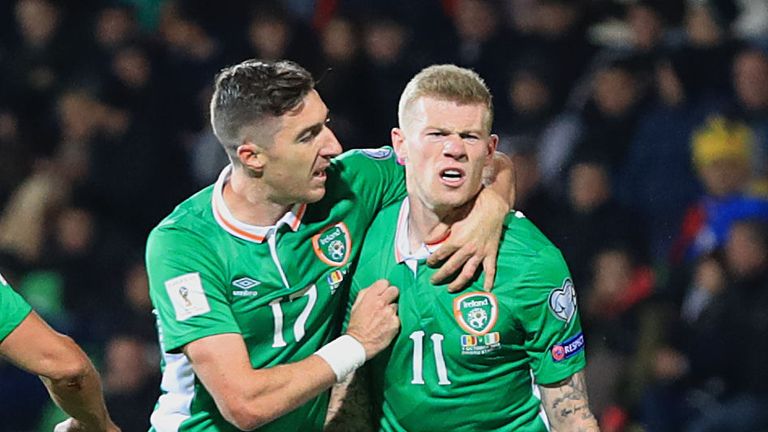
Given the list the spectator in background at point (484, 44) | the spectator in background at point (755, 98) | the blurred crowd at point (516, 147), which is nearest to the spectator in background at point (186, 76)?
the blurred crowd at point (516, 147)

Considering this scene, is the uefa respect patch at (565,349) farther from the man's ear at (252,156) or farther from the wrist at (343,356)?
the man's ear at (252,156)

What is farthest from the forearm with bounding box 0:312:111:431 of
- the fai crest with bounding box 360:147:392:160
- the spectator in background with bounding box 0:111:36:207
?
the spectator in background with bounding box 0:111:36:207

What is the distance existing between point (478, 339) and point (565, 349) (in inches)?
9.0

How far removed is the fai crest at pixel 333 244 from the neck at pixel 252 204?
130 mm

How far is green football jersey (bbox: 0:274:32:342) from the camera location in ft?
11.9

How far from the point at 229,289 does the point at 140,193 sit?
4.12 metres

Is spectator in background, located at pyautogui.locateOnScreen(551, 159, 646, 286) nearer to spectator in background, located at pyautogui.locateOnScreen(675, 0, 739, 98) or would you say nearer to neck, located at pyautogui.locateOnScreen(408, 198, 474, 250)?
spectator in background, located at pyautogui.locateOnScreen(675, 0, 739, 98)

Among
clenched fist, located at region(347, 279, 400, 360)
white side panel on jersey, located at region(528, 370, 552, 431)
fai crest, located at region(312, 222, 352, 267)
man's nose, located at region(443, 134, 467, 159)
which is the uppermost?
man's nose, located at region(443, 134, 467, 159)

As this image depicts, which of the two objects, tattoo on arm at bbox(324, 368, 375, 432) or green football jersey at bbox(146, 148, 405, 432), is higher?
green football jersey at bbox(146, 148, 405, 432)

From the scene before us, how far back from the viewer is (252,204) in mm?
3846

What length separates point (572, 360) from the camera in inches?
147

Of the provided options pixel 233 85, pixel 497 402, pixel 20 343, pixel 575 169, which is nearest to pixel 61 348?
pixel 20 343

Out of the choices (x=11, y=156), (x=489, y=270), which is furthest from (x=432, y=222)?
(x=11, y=156)

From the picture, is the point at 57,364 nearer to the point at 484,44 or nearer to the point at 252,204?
the point at 252,204
